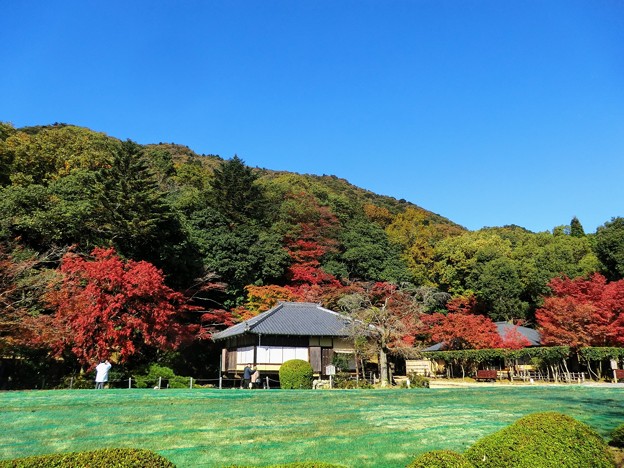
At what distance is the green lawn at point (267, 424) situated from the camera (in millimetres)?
7832

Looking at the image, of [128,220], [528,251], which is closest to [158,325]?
[128,220]

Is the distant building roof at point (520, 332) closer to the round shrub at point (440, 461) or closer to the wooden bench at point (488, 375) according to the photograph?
the wooden bench at point (488, 375)

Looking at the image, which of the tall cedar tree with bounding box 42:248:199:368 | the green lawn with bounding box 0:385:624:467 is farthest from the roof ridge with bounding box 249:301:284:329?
the green lawn with bounding box 0:385:624:467

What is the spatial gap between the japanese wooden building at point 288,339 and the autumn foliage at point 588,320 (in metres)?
14.8

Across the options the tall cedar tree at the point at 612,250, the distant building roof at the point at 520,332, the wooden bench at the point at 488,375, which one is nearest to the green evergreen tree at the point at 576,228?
the tall cedar tree at the point at 612,250

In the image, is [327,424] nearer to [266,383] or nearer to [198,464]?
[198,464]

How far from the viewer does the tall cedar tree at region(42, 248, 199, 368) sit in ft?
72.7

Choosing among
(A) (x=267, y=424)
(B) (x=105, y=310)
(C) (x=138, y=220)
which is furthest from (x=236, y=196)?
(A) (x=267, y=424)

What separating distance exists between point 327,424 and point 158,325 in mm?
16564

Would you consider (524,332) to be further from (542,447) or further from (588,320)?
(542,447)

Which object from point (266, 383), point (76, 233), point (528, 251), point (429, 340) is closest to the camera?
point (266, 383)

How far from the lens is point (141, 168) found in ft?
111

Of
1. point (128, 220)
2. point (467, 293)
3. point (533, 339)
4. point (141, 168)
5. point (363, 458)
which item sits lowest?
point (363, 458)

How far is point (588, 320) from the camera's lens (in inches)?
1208
